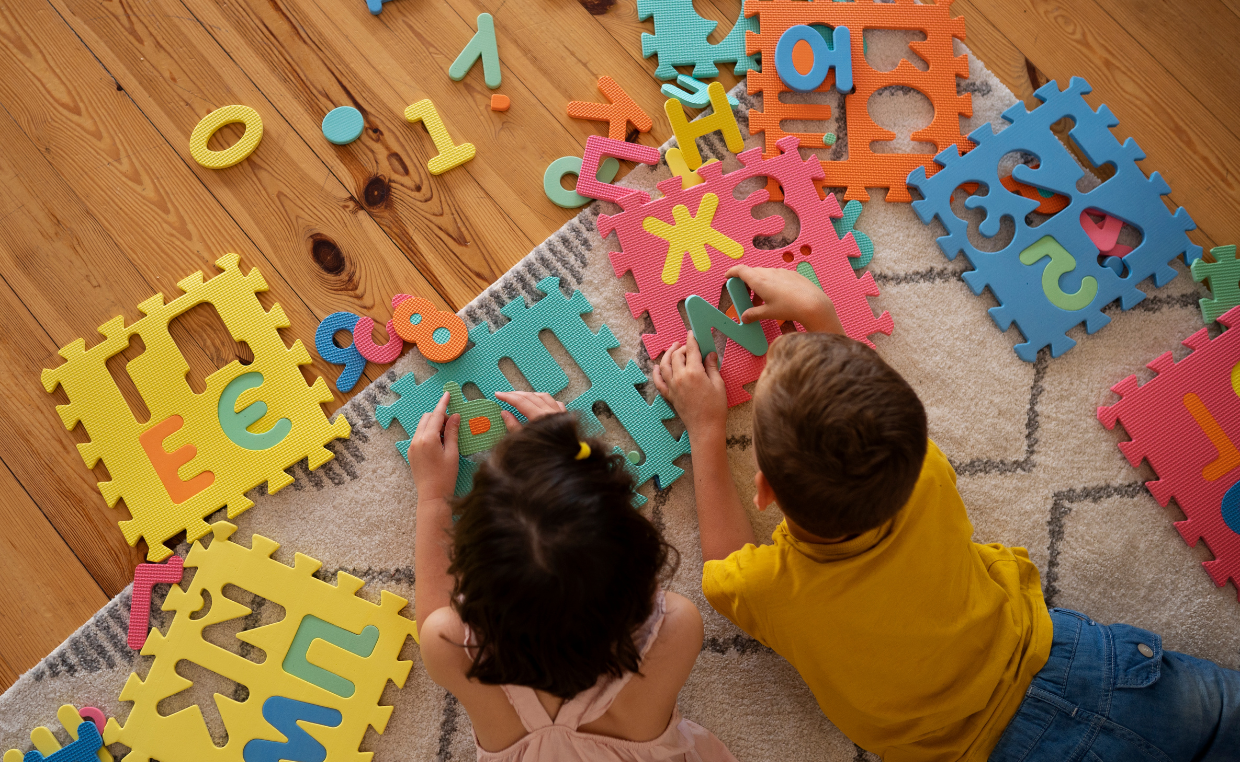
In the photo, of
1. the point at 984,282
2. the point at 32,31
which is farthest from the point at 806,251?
the point at 32,31

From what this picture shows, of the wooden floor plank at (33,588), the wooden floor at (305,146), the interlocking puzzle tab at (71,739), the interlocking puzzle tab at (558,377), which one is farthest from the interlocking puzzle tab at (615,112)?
the interlocking puzzle tab at (71,739)

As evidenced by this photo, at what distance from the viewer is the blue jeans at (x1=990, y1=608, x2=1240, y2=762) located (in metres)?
0.83

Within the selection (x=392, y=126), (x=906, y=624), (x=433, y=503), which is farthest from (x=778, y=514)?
(x=392, y=126)

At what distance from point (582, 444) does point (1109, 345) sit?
85 cm

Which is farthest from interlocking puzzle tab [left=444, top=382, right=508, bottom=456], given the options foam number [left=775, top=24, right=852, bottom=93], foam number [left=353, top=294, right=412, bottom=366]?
foam number [left=775, top=24, right=852, bottom=93]

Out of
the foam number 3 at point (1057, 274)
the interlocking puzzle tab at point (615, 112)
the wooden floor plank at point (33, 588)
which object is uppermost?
the interlocking puzzle tab at point (615, 112)

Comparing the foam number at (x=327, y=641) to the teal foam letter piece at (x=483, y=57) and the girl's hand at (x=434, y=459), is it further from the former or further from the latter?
the teal foam letter piece at (x=483, y=57)

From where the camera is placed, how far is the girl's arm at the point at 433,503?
3.13 ft

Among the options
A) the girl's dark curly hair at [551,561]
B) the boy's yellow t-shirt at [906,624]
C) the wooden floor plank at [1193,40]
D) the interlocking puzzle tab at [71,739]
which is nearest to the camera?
the girl's dark curly hair at [551,561]

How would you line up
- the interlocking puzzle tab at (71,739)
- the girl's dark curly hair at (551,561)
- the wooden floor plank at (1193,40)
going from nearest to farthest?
the girl's dark curly hair at (551,561) < the interlocking puzzle tab at (71,739) < the wooden floor plank at (1193,40)

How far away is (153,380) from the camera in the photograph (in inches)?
40.5

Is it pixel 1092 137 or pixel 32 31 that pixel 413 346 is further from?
pixel 1092 137

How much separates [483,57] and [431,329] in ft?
1.44

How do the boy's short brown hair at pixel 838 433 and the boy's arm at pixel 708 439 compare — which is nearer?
the boy's short brown hair at pixel 838 433
